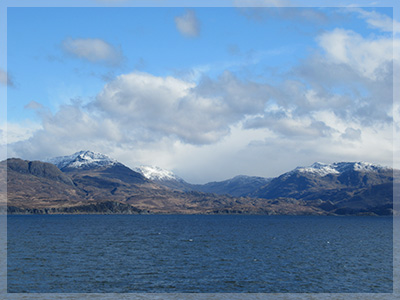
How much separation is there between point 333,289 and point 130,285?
3679 centimetres

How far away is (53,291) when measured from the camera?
66375mm

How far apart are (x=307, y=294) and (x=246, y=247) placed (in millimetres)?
67407

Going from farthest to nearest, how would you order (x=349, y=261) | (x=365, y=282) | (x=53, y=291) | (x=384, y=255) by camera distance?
(x=384, y=255), (x=349, y=261), (x=365, y=282), (x=53, y=291)

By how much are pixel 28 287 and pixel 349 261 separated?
79.6 meters

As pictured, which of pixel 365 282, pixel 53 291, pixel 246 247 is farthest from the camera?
pixel 246 247

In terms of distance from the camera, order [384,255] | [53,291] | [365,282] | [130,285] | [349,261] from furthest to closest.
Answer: [384,255], [349,261], [365,282], [130,285], [53,291]

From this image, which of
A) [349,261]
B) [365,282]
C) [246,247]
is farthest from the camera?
[246,247]

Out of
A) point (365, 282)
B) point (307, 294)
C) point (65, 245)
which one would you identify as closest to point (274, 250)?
point (365, 282)

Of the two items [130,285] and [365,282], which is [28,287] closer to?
[130,285]

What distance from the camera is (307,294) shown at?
219 feet

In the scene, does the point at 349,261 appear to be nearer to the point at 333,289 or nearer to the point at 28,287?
the point at 333,289

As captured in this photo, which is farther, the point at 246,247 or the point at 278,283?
the point at 246,247

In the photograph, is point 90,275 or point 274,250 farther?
point 274,250

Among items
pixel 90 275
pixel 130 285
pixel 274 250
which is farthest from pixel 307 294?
pixel 274 250
